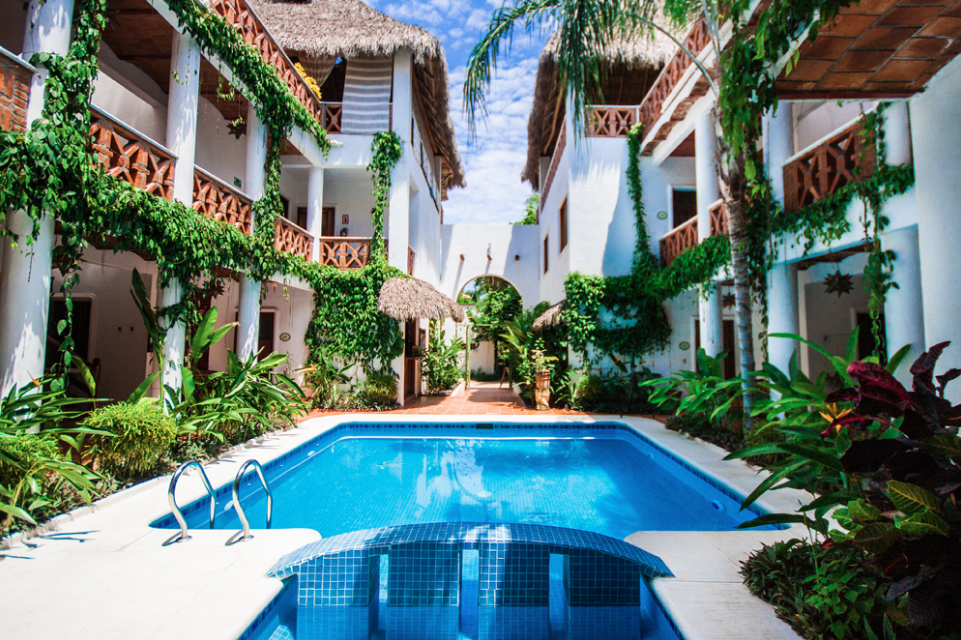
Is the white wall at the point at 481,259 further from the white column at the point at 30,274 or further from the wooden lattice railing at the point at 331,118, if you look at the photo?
the white column at the point at 30,274

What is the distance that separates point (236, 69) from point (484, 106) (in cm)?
490

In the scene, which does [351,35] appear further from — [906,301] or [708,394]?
[906,301]

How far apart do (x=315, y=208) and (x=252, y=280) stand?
2750 mm

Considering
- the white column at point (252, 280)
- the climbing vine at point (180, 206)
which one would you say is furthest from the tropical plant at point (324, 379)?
the white column at point (252, 280)

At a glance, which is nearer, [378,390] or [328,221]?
[378,390]

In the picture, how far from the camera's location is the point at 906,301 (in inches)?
181

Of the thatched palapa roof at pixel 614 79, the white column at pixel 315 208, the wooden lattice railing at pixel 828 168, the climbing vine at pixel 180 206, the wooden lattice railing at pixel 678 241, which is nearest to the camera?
the climbing vine at pixel 180 206

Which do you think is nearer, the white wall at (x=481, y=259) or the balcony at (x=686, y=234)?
the balcony at (x=686, y=234)

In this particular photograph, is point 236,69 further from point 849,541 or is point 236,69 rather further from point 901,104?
point 849,541

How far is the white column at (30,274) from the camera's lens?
4.28 m

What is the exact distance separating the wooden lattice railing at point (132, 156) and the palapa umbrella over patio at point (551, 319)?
733 cm

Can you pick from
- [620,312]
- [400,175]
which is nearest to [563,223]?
[620,312]

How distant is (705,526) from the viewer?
451 centimetres

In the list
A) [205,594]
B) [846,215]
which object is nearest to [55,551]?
[205,594]
